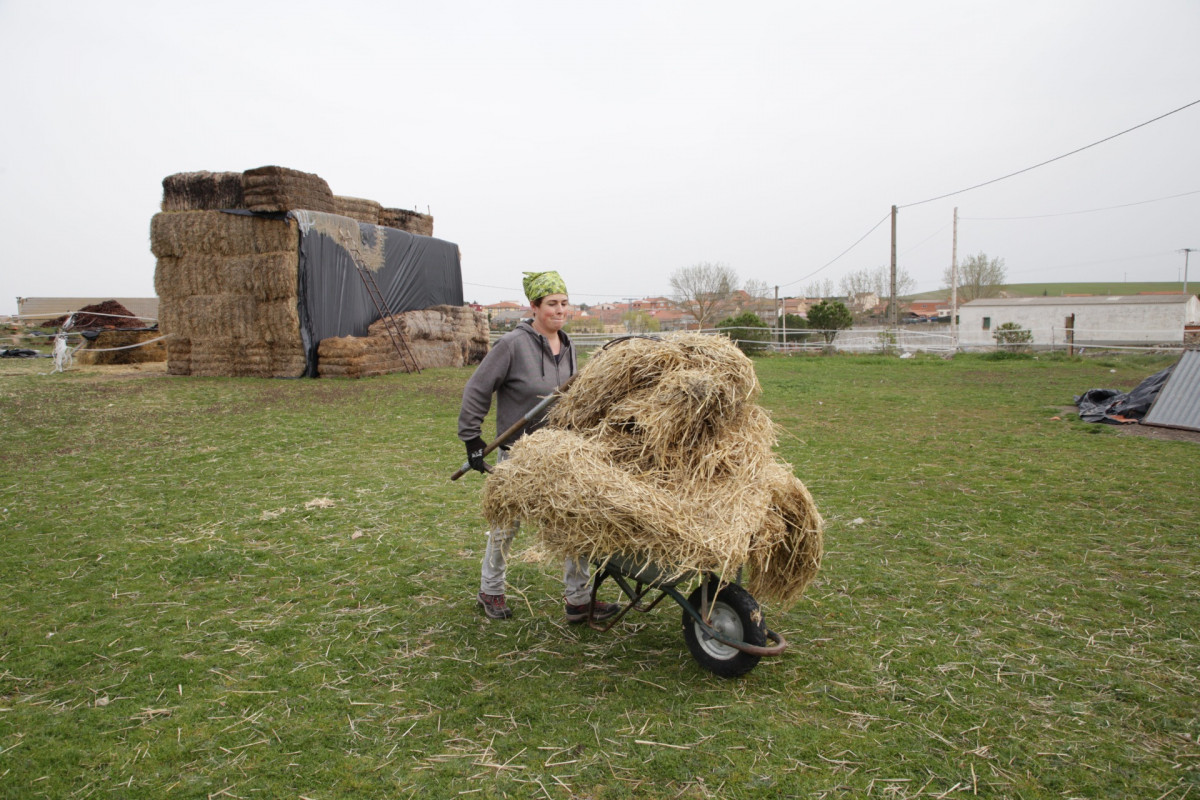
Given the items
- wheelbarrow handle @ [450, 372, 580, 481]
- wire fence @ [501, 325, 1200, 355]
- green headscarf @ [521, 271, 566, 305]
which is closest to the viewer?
wheelbarrow handle @ [450, 372, 580, 481]

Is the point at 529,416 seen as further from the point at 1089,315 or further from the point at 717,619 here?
the point at 1089,315

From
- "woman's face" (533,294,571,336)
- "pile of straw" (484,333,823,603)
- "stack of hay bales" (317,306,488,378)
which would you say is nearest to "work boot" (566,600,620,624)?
"pile of straw" (484,333,823,603)

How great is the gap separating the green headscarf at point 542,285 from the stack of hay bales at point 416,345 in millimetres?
12256

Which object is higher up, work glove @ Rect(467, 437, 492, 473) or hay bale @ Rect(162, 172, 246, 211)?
hay bale @ Rect(162, 172, 246, 211)

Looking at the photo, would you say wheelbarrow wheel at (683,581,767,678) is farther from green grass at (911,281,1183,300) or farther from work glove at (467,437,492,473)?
green grass at (911,281,1183,300)

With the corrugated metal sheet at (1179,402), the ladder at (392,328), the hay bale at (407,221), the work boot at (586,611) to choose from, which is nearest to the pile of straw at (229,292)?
the ladder at (392,328)

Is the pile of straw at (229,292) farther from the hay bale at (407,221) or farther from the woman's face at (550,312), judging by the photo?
the woman's face at (550,312)

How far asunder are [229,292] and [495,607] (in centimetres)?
1356

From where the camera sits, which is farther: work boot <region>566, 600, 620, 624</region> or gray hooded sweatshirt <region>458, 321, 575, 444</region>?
work boot <region>566, 600, 620, 624</region>

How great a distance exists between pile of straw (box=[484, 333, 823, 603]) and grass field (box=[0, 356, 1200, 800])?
0.63 meters

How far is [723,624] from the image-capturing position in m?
3.05

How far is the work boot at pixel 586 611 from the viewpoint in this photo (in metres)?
3.68

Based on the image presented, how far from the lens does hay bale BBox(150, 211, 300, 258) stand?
46.9 ft

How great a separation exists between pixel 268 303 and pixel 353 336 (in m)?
2.02
